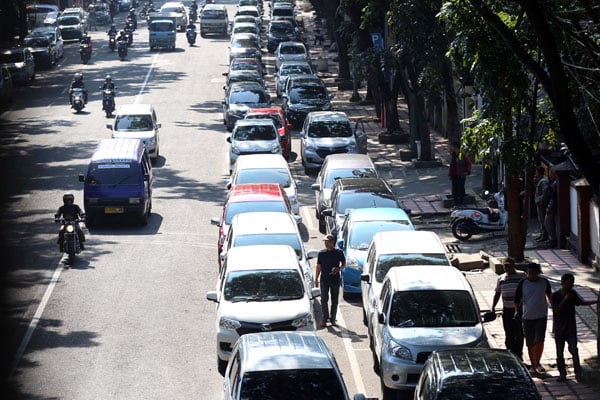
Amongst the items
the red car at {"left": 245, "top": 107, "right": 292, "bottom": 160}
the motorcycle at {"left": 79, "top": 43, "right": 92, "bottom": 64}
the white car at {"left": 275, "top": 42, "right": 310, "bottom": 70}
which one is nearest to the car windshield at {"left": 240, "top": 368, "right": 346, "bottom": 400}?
the red car at {"left": 245, "top": 107, "right": 292, "bottom": 160}

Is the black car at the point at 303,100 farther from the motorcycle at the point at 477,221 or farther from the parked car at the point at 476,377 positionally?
the parked car at the point at 476,377

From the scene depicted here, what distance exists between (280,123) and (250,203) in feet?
46.3

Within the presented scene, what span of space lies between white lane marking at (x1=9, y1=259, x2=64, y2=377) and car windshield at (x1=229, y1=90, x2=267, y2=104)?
19.1 m

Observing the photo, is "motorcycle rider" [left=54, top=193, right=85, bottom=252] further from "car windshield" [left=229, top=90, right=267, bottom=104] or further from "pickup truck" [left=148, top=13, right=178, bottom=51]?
"pickup truck" [left=148, top=13, right=178, bottom=51]

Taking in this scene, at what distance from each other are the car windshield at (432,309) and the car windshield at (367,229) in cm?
568

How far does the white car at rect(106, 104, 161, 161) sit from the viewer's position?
37.0 m

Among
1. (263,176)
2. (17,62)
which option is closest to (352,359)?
(263,176)

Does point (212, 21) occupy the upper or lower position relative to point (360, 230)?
upper

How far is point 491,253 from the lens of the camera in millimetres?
24984

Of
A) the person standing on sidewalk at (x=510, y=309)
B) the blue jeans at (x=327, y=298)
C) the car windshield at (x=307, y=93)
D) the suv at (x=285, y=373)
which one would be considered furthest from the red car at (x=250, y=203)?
the car windshield at (x=307, y=93)

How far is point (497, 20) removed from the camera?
1463 cm

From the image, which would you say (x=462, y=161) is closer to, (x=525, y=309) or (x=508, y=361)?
(x=525, y=309)

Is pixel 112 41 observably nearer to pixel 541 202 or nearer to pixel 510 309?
pixel 541 202

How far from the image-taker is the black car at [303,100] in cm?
4375
